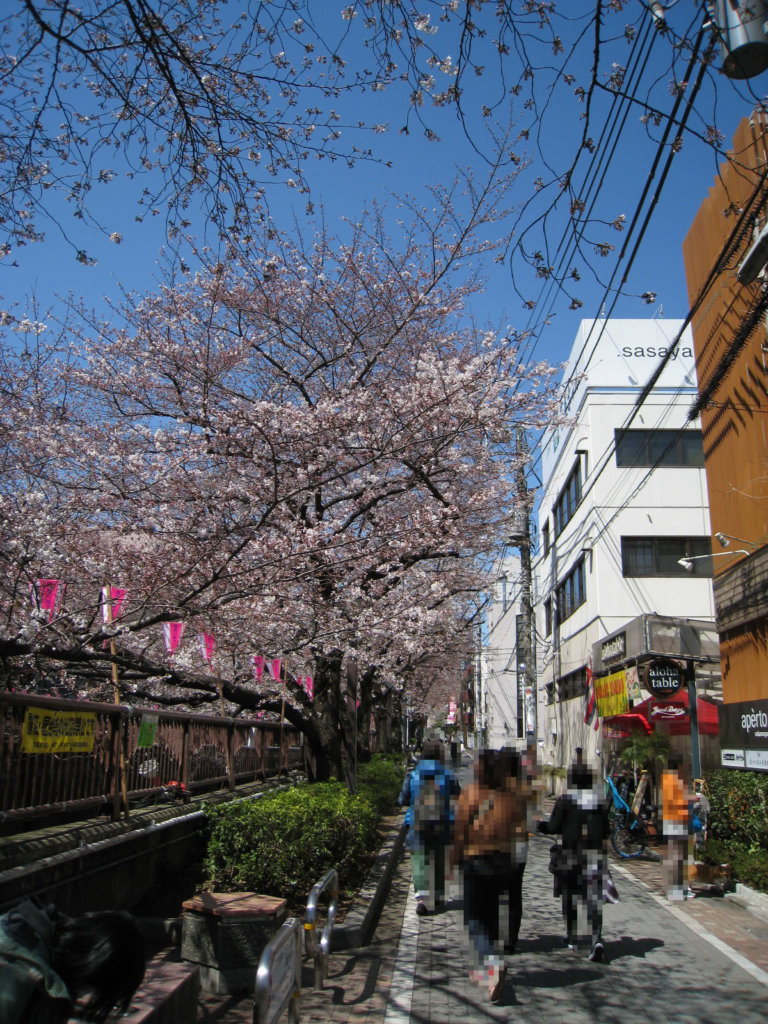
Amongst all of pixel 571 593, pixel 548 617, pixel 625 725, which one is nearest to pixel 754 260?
pixel 625 725

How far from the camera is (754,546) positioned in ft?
39.0

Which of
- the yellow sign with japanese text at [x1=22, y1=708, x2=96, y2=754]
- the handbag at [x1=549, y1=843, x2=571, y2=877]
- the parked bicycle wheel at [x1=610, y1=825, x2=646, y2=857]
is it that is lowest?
the parked bicycle wheel at [x1=610, y1=825, x2=646, y2=857]

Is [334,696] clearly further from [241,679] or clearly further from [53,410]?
[53,410]

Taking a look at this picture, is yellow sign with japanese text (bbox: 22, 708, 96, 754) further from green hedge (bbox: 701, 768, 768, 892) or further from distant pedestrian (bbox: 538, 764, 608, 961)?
green hedge (bbox: 701, 768, 768, 892)

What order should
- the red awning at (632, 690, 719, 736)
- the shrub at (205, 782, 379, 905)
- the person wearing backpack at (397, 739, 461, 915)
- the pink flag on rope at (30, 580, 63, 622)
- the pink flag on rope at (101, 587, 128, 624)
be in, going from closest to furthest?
the pink flag on rope at (101, 587, 128, 624), the shrub at (205, 782, 379, 905), the pink flag on rope at (30, 580, 63, 622), the person wearing backpack at (397, 739, 461, 915), the red awning at (632, 690, 719, 736)

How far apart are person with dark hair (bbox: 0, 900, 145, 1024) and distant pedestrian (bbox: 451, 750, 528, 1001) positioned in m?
3.87

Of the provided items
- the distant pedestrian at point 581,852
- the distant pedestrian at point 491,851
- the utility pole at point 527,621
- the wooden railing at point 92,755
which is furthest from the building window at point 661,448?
the distant pedestrian at point 491,851

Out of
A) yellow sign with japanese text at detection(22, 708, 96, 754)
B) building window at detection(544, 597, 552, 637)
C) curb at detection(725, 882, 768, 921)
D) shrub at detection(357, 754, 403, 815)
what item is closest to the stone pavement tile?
yellow sign with japanese text at detection(22, 708, 96, 754)

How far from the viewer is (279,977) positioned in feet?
12.7

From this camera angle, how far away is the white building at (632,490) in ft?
70.1

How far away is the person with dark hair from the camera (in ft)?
7.10

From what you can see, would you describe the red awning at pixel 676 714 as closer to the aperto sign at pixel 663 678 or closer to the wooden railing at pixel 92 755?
the aperto sign at pixel 663 678

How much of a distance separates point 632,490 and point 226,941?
18298mm

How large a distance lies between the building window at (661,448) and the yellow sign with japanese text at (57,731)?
18431mm
